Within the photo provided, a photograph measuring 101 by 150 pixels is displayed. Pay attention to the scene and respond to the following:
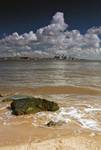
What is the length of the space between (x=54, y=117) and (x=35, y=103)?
181 centimetres

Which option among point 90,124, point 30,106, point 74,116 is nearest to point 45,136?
point 90,124

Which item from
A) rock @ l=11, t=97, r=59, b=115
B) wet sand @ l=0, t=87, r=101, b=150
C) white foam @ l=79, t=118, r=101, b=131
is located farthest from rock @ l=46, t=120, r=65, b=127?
rock @ l=11, t=97, r=59, b=115

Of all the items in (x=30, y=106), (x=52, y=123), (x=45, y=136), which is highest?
(x=30, y=106)

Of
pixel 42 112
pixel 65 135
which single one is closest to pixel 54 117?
pixel 42 112

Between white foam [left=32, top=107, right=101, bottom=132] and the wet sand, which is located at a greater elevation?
white foam [left=32, top=107, right=101, bottom=132]

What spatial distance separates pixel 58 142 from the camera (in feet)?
29.1

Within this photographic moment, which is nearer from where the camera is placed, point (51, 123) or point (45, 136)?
point (45, 136)

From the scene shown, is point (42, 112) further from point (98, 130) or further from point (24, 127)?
point (98, 130)

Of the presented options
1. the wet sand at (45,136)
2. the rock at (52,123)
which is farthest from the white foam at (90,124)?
the rock at (52,123)

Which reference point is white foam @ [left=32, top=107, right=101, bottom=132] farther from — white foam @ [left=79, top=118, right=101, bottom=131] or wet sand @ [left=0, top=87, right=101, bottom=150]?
wet sand @ [left=0, top=87, right=101, bottom=150]

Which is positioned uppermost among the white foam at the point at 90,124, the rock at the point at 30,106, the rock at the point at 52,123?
the rock at the point at 30,106

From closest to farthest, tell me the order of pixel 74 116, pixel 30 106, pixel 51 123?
pixel 51 123
pixel 74 116
pixel 30 106

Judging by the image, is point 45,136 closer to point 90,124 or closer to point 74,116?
point 90,124

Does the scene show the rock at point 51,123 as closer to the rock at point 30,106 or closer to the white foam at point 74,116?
the white foam at point 74,116
